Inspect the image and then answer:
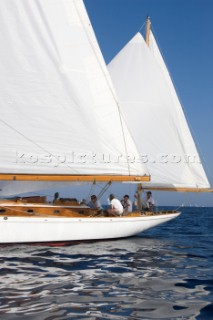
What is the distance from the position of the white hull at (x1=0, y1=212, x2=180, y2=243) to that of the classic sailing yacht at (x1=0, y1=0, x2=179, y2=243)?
0.04 m

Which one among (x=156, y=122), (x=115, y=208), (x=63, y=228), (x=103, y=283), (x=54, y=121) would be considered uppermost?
(x=156, y=122)

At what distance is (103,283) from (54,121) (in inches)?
302

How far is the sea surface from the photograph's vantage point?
736 cm

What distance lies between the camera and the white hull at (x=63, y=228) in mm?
14609

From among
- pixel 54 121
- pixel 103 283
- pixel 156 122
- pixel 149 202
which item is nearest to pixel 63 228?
pixel 54 121

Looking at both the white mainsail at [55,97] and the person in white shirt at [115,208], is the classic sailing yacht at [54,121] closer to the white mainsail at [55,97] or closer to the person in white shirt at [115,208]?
the white mainsail at [55,97]

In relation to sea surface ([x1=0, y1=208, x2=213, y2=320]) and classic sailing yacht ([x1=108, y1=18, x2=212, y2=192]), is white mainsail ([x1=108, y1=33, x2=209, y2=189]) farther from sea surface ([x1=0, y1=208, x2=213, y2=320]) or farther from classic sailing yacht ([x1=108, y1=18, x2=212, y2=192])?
sea surface ([x1=0, y1=208, x2=213, y2=320])

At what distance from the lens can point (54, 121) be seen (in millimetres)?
15680

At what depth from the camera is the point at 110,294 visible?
28.0 ft

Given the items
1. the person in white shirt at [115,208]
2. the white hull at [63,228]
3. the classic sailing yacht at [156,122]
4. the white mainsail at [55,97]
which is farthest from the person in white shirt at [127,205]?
the classic sailing yacht at [156,122]

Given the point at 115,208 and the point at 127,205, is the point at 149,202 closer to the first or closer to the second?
the point at 127,205

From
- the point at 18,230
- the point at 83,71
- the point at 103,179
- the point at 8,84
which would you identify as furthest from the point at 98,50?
the point at 18,230

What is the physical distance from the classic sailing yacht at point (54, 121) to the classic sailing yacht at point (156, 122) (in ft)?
18.0

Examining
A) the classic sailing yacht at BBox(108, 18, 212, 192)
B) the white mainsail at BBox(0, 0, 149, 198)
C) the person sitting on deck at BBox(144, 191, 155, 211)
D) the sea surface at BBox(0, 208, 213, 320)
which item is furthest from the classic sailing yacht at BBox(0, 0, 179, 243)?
the classic sailing yacht at BBox(108, 18, 212, 192)
